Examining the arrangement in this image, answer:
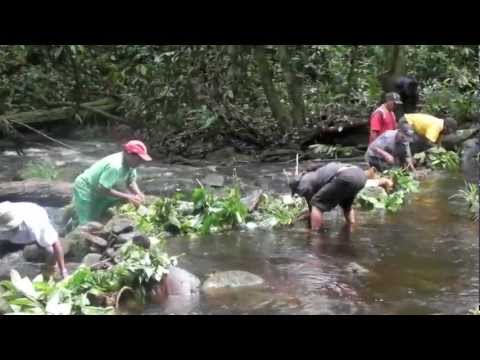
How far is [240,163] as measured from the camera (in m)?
6.73

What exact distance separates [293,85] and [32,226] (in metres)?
3.87

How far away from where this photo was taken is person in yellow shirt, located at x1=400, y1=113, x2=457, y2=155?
22.2ft

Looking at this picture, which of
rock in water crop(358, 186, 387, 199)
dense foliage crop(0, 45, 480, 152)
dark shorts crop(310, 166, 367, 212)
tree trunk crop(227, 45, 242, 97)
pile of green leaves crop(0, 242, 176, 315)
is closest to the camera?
pile of green leaves crop(0, 242, 176, 315)

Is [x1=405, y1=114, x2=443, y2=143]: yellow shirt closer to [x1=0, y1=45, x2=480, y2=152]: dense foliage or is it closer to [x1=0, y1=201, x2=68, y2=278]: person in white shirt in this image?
[x1=0, y1=45, x2=480, y2=152]: dense foliage

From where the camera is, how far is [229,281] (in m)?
3.85

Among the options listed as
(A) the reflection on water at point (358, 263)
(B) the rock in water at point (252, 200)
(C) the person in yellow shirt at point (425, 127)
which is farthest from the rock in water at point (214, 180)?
(C) the person in yellow shirt at point (425, 127)

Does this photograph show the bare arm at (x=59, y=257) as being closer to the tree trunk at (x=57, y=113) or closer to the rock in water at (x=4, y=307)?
the rock in water at (x=4, y=307)

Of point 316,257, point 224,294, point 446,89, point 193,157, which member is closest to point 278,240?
point 316,257

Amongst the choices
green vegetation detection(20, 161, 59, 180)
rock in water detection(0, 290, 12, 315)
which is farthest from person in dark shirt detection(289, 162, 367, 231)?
rock in water detection(0, 290, 12, 315)

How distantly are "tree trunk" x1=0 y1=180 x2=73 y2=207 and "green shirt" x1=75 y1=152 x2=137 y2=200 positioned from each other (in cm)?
84

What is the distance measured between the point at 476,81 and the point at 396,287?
554 centimetres

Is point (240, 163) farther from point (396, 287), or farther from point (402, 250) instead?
point (396, 287)

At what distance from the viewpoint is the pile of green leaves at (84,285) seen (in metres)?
3.29

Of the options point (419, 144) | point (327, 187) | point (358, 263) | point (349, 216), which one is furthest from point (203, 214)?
point (419, 144)
